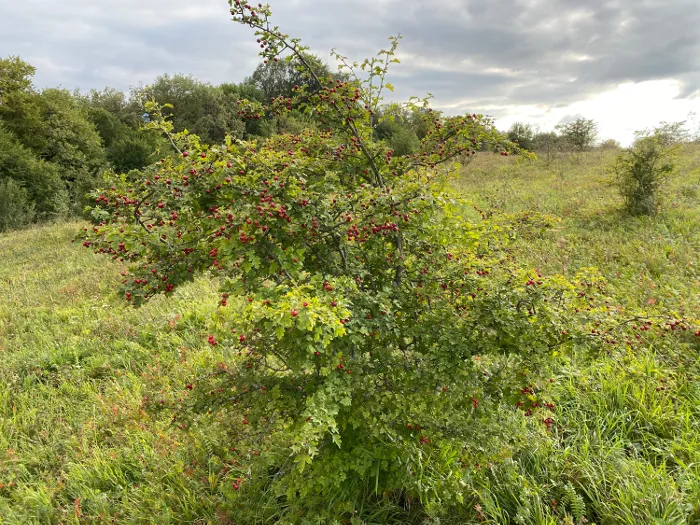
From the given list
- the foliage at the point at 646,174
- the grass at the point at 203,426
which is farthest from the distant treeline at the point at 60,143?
the grass at the point at 203,426

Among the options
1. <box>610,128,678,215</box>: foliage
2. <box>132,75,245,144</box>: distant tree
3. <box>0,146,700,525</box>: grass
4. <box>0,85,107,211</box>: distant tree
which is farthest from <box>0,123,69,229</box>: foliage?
<box>610,128,678,215</box>: foliage

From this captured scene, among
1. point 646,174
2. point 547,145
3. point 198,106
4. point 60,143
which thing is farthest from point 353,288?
point 198,106

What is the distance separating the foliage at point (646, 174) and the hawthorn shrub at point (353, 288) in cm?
864

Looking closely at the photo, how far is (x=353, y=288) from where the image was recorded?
7.88ft

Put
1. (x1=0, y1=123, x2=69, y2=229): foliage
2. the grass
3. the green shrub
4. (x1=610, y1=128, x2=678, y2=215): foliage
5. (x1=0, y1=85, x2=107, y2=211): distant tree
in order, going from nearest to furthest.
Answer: the grass
(x1=610, y1=128, x2=678, y2=215): foliage
the green shrub
(x1=0, y1=123, x2=69, y2=229): foliage
(x1=0, y1=85, x2=107, y2=211): distant tree

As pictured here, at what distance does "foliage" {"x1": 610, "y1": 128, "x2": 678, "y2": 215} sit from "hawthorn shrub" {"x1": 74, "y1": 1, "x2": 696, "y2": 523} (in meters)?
8.64

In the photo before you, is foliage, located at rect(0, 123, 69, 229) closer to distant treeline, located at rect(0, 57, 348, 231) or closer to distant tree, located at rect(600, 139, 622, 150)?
distant treeline, located at rect(0, 57, 348, 231)

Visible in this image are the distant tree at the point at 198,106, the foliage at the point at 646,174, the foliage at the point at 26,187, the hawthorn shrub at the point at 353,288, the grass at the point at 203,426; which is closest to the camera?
the hawthorn shrub at the point at 353,288

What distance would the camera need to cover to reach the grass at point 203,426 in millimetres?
2910

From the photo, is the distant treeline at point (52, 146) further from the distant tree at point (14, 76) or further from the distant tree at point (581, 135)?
the distant tree at point (581, 135)

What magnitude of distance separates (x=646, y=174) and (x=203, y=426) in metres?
11.5

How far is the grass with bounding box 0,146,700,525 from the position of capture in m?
2.91

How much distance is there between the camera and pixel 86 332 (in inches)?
261

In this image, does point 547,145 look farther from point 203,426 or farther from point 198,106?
point 198,106
